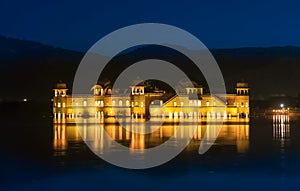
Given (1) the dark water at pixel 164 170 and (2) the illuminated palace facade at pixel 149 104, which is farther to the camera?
(2) the illuminated palace facade at pixel 149 104

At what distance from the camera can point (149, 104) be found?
69.8 meters

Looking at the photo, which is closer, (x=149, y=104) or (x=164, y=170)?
(x=164, y=170)

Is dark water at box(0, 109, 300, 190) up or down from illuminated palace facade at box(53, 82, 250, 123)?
down

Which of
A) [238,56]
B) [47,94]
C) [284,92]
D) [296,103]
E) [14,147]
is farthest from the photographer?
[238,56]

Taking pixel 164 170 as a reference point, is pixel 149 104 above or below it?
above

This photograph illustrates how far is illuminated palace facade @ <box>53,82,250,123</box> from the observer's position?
66.2 meters

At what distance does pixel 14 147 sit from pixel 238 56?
391ft

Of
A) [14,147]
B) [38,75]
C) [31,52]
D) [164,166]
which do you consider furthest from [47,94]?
[164,166]

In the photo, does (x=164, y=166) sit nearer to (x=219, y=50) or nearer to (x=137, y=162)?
(x=137, y=162)

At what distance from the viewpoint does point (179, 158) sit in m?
20.1

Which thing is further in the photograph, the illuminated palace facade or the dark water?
the illuminated palace facade

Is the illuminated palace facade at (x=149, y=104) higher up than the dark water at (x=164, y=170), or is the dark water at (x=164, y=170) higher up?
the illuminated palace facade at (x=149, y=104)

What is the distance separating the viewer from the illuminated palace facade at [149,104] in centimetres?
6619

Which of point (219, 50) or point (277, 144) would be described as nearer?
point (277, 144)
